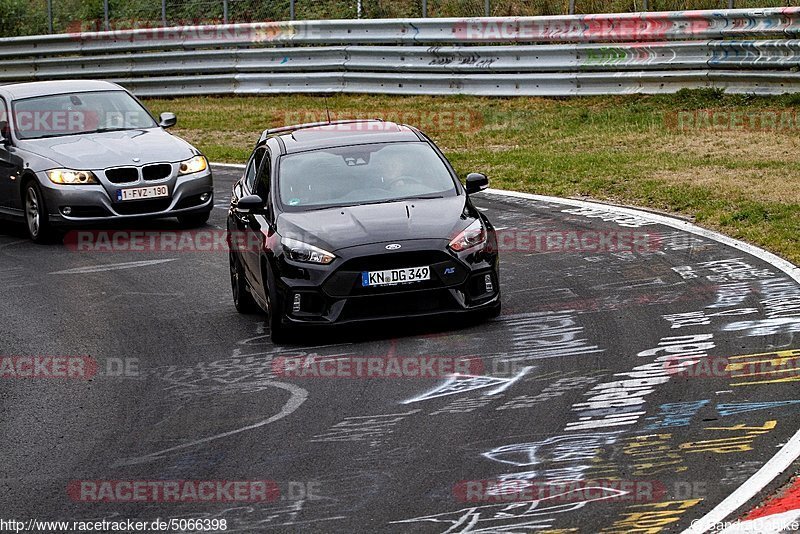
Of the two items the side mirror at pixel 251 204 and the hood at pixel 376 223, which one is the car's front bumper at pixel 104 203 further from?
the hood at pixel 376 223

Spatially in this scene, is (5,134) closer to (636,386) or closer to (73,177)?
(73,177)

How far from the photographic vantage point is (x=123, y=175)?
15.7 m

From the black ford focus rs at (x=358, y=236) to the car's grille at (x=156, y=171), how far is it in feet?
13.2

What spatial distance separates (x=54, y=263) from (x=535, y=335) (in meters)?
6.64

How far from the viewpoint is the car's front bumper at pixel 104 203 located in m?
15.6

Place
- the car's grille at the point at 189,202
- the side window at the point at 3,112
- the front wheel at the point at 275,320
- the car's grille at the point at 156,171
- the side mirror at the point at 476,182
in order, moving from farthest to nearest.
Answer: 1. the side window at the point at 3,112
2. the car's grille at the point at 189,202
3. the car's grille at the point at 156,171
4. the side mirror at the point at 476,182
5. the front wheel at the point at 275,320

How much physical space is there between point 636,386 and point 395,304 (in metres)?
2.29

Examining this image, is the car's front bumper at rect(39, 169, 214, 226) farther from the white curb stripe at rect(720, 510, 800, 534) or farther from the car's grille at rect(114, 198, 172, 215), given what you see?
the white curb stripe at rect(720, 510, 800, 534)

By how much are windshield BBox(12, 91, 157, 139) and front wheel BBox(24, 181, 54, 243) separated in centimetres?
91

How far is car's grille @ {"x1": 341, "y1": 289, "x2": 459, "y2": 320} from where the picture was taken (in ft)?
33.0

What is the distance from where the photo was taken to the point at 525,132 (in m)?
22.1

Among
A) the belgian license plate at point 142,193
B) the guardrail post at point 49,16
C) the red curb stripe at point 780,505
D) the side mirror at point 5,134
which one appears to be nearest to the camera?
the red curb stripe at point 780,505

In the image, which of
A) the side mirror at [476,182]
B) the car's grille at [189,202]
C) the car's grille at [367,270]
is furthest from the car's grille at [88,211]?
the car's grille at [367,270]

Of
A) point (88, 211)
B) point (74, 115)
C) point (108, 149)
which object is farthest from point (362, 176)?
point (74, 115)
